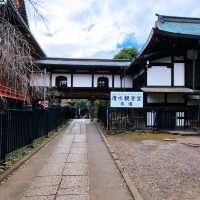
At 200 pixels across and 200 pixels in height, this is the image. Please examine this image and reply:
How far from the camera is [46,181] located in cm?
845

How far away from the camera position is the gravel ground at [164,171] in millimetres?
7492

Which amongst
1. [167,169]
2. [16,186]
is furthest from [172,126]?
[16,186]

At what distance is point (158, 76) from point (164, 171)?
1747 cm

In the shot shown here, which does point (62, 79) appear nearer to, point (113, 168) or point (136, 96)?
point (136, 96)

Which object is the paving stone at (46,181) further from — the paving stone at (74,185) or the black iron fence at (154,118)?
the black iron fence at (154,118)

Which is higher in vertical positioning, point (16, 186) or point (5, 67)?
point (5, 67)

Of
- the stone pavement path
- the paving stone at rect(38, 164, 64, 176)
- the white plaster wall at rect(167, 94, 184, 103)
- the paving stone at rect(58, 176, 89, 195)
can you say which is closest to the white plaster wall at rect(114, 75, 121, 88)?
the white plaster wall at rect(167, 94, 184, 103)

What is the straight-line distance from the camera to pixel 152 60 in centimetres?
2677

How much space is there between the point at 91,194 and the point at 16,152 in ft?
17.0

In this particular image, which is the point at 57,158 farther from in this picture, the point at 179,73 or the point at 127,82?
the point at 127,82

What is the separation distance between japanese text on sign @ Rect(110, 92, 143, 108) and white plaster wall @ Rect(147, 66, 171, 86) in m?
2.76

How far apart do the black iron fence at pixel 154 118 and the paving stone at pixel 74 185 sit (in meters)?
15.1

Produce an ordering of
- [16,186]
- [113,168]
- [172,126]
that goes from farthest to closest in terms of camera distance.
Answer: [172,126] < [113,168] < [16,186]

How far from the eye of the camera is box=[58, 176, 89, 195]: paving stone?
7.51 metres
